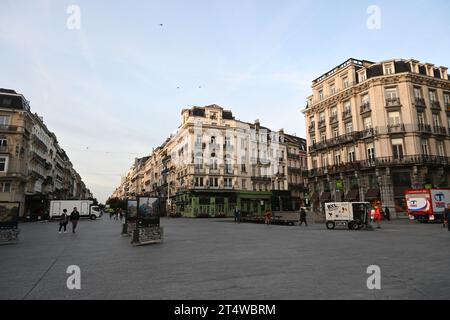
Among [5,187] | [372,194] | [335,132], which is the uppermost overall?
[335,132]

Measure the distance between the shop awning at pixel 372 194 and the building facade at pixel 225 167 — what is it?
21.7 meters

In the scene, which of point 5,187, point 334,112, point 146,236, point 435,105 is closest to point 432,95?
point 435,105

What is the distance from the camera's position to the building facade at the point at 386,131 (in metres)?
36.2

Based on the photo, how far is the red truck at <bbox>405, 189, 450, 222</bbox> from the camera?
28.1m

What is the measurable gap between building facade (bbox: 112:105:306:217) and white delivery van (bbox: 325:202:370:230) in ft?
101

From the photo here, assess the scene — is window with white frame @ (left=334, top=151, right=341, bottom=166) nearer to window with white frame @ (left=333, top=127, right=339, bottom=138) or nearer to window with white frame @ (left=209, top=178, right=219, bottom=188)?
window with white frame @ (left=333, top=127, right=339, bottom=138)

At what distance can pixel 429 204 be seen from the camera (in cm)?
2819

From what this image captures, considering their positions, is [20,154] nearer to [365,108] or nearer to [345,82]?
[345,82]

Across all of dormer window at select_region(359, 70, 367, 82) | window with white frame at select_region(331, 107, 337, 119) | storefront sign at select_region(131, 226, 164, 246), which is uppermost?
dormer window at select_region(359, 70, 367, 82)

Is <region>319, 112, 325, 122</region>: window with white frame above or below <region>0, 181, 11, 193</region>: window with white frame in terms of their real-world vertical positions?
above

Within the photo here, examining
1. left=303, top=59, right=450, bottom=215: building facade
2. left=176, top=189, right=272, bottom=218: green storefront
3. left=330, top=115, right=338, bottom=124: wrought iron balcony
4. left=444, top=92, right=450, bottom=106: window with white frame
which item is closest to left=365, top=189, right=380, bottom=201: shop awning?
left=303, top=59, right=450, bottom=215: building facade

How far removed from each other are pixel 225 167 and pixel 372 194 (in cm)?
2759
